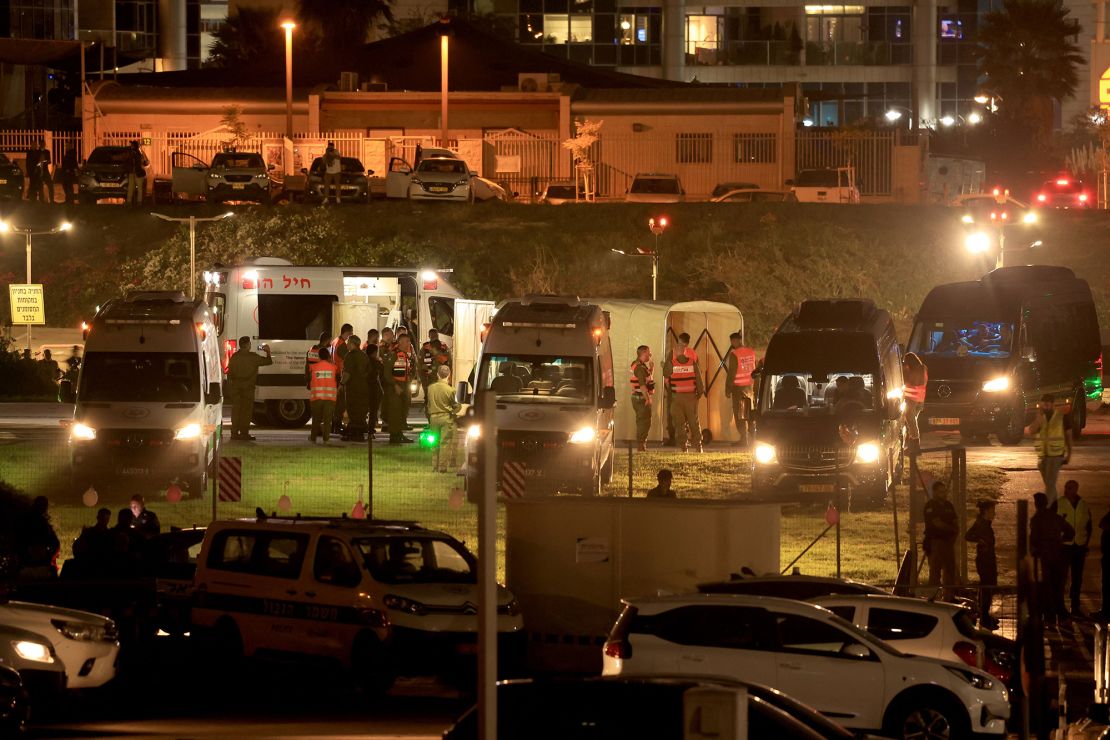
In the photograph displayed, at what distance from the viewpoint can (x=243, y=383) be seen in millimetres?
29469

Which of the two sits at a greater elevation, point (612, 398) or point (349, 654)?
point (612, 398)

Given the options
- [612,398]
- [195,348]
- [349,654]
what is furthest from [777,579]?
[195,348]

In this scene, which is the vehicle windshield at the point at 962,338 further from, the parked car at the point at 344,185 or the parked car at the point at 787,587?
the parked car at the point at 344,185

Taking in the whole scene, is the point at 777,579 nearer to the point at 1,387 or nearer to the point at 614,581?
the point at 614,581

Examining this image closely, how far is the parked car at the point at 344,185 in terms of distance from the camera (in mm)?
50344

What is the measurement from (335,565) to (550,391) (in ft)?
30.3

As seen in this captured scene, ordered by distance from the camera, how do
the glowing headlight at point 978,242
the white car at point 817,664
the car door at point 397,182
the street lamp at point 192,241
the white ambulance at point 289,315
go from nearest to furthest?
the white car at point 817,664 < the white ambulance at point 289,315 < the street lamp at point 192,241 < the glowing headlight at point 978,242 < the car door at point 397,182

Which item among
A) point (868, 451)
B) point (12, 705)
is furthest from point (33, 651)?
point (868, 451)

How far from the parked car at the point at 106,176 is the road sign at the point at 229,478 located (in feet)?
103

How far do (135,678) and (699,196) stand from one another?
4165 centimetres

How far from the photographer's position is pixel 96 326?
25609 millimetres

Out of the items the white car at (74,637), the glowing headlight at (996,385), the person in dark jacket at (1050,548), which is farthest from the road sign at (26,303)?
the white car at (74,637)

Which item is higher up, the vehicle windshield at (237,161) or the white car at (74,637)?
the vehicle windshield at (237,161)

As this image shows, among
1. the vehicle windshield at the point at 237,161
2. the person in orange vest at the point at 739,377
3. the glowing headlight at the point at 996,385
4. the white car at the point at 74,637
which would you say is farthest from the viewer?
the vehicle windshield at the point at 237,161
